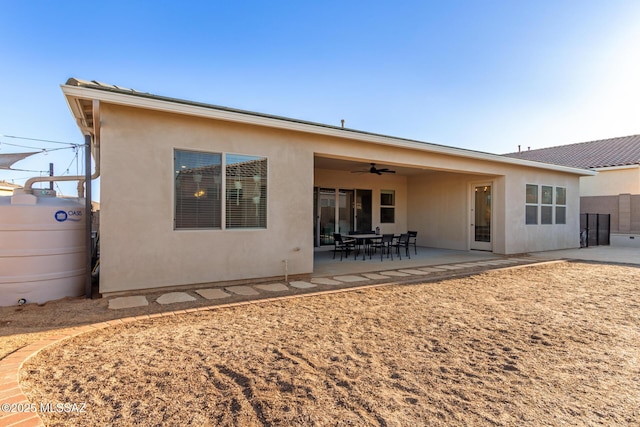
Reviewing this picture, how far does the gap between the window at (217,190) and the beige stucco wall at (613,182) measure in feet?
58.3

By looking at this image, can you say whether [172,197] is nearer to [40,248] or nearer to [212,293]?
[212,293]

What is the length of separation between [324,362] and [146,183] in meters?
4.09

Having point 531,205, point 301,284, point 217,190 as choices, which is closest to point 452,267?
point 301,284

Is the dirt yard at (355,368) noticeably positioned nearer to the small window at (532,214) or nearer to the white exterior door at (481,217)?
the white exterior door at (481,217)

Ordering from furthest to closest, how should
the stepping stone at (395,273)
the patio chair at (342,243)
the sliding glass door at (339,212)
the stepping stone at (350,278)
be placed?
the sliding glass door at (339,212)
the patio chair at (342,243)
the stepping stone at (395,273)
the stepping stone at (350,278)

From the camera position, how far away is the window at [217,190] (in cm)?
569

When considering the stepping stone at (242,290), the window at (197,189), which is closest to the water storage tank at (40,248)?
the window at (197,189)

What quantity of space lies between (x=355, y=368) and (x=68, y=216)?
5.12m

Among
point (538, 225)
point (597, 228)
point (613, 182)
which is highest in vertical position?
point (613, 182)

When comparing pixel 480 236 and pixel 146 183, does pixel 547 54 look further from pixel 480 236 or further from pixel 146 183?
pixel 146 183

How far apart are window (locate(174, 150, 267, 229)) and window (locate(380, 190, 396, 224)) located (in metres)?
7.63

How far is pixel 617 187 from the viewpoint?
1582 centimetres

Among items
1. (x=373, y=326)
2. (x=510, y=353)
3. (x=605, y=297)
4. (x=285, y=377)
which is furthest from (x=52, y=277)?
(x=605, y=297)

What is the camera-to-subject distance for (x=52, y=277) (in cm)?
508
